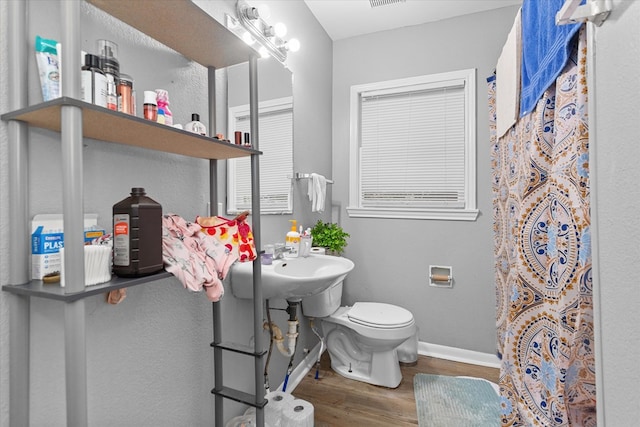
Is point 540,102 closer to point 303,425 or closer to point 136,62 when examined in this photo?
point 136,62

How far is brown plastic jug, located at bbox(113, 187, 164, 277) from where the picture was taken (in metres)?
0.70

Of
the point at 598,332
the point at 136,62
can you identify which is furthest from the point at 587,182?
the point at 136,62

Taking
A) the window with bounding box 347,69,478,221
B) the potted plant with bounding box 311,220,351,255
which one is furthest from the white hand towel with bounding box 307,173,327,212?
the window with bounding box 347,69,478,221

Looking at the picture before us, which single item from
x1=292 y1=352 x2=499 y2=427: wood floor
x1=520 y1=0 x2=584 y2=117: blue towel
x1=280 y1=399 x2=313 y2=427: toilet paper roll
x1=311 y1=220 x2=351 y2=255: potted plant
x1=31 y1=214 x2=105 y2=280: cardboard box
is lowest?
x1=292 y1=352 x2=499 y2=427: wood floor

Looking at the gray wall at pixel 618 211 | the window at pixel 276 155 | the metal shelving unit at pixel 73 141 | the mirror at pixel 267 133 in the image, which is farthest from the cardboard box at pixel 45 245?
the gray wall at pixel 618 211

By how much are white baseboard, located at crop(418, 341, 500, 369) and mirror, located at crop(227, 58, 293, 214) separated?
61.5 inches

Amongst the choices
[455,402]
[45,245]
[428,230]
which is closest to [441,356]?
[455,402]

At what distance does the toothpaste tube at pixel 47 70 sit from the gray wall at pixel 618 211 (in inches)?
46.6

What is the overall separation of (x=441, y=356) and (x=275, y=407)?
A: 1.45 m

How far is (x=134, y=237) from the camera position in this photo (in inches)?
27.7

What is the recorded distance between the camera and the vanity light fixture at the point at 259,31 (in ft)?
4.43

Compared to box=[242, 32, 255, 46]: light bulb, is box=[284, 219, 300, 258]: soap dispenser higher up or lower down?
lower down

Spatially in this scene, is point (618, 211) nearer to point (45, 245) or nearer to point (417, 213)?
point (45, 245)

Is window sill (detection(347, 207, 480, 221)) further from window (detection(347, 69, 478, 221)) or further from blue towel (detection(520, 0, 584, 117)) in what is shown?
blue towel (detection(520, 0, 584, 117))
